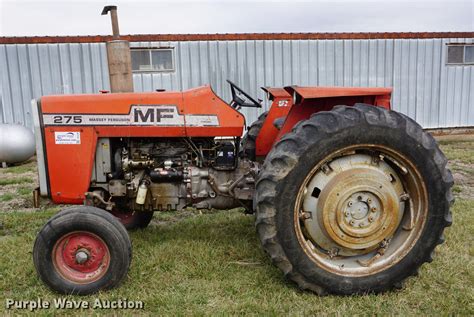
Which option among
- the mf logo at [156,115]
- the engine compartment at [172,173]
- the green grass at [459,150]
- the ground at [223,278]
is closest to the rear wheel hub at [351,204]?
the ground at [223,278]

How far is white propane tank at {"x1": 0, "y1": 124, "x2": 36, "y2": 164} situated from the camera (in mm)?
8203

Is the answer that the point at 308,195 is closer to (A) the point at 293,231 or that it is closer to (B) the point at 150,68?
(A) the point at 293,231

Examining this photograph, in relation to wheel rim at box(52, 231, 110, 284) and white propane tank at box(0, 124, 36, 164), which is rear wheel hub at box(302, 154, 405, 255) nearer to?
wheel rim at box(52, 231, 110, 284)

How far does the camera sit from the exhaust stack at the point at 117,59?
3832 mm

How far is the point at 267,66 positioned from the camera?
10117 millimetres

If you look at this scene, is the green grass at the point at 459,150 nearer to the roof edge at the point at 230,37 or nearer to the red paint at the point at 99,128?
the roof edge at the point at 230,37

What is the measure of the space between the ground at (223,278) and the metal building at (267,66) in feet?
19.6

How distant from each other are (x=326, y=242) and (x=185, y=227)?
1.86 metres


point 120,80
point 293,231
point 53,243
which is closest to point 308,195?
point 293,231

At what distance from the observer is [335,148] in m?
2.66

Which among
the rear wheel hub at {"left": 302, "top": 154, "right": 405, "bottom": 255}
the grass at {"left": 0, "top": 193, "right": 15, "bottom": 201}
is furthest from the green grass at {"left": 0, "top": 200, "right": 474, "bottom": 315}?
the grass at {"left": 0, "top": 193, "right": 15, "bottom": 201}

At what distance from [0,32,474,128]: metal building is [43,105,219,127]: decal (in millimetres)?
6808

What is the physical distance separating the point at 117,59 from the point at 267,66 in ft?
21.6

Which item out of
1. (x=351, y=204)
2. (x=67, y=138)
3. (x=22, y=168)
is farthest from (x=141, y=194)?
(x=22, y=168)
